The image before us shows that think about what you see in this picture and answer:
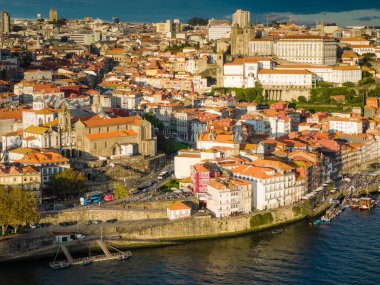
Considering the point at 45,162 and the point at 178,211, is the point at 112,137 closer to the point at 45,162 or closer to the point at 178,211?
the point at 45,162

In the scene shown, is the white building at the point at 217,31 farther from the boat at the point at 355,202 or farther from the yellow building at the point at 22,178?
the yellow building at the point at 22,178

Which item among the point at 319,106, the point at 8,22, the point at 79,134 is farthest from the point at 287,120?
the point at 8,22

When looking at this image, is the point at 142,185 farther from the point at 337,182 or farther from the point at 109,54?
the point at 109,54

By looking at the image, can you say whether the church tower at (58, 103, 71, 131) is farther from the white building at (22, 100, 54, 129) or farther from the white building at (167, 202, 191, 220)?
the white building at (167, 202, 191, 220)

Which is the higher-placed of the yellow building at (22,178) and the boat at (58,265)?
the yellow building at (22,178)

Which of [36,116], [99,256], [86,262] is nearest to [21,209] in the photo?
[86,262]

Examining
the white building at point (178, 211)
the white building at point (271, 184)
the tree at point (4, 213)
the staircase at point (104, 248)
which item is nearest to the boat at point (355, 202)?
the white building at point (271, 184)
